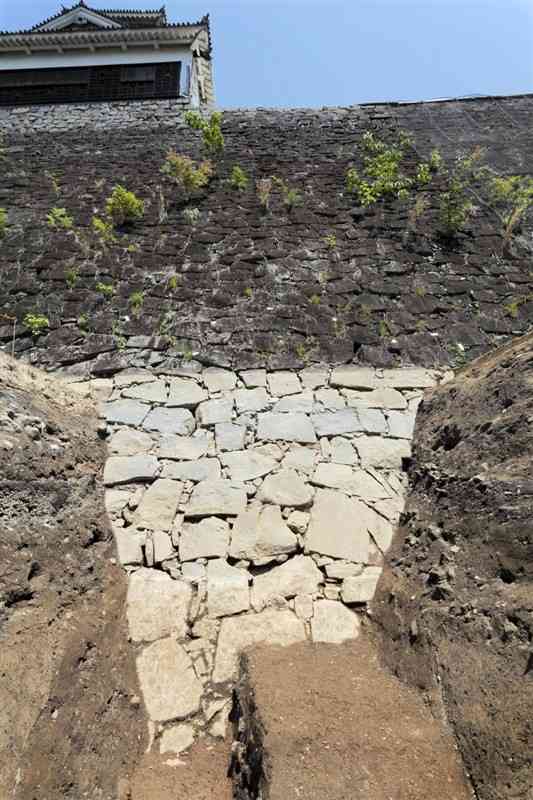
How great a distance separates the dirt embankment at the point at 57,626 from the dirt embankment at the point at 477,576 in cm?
176

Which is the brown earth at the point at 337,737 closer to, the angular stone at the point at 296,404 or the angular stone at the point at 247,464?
the angular stone at the point at 247,464

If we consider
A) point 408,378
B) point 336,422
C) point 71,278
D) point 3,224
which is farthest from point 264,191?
point 336,422

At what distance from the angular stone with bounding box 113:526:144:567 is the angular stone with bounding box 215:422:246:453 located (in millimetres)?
1118

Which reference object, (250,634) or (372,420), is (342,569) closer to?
(250,634)

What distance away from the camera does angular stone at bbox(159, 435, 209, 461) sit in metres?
4.26

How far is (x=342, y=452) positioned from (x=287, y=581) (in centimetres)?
141

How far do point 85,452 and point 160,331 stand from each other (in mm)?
1933

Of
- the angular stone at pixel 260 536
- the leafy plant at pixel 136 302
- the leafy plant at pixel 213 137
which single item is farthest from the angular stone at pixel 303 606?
the leafy plant at pixel 213 137

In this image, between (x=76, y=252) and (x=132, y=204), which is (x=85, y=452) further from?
(x=132, y=204)

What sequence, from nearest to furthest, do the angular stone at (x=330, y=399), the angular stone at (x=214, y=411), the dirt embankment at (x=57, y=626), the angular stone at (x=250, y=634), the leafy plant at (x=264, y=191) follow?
the dirt embankment at (x=57, y=626)
the angular stone at (x=250, y=634)
the angular stone at (x=214, y=411)
the angular stone at (x=330, y=399)
the leafy plant at (x=264, y=191)

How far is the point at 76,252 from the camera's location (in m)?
6.54

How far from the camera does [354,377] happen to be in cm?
498

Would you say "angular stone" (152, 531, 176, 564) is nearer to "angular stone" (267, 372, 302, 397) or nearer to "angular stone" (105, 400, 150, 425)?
"angular stone" (105, 400, 150, 425)

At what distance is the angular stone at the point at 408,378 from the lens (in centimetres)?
490
